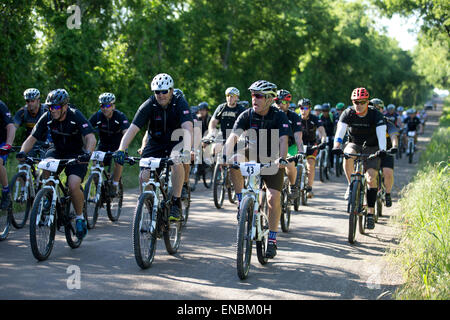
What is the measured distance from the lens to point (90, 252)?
7.18 m

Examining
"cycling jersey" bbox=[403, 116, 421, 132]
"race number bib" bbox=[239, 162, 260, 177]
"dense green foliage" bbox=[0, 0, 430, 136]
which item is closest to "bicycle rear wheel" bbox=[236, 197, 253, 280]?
"race number bib" bbox=[239, 162, 260, 177]

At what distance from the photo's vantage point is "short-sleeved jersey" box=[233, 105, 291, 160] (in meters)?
6.72

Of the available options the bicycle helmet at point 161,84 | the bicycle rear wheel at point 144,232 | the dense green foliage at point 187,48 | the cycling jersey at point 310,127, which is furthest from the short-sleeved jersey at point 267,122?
the dense green foliage at point 187,48

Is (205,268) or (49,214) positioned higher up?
(49,214)

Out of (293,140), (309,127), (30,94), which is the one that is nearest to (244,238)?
(293,140)

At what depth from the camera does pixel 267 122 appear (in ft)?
22.3

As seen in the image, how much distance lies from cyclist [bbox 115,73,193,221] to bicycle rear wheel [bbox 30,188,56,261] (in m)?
1.08

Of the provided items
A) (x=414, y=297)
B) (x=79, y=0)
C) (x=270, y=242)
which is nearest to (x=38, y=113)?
(x=270, y=242)

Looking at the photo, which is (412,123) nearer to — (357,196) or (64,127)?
(357,196)

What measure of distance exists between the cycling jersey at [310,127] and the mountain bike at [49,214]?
651cm

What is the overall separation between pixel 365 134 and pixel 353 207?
1501 mm

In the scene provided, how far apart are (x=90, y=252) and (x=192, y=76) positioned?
2422cm

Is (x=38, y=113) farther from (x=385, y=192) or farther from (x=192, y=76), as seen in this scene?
(x=192, y=76)

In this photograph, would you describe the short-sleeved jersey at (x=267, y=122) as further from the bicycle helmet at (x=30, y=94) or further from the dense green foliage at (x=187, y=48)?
the dense green foliage at (x=187, y=48)
